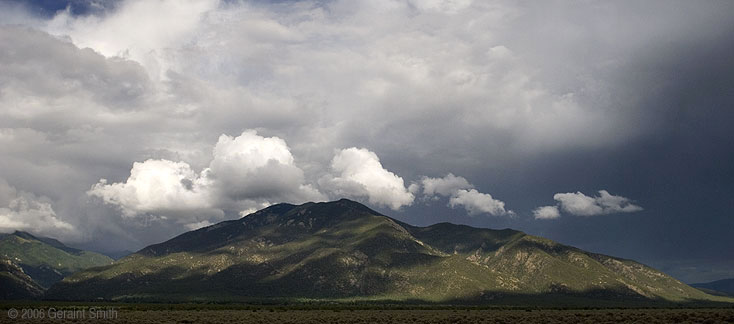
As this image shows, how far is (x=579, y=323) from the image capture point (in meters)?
88.9

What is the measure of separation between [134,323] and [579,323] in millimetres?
81615

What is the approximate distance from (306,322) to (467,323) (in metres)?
33.1

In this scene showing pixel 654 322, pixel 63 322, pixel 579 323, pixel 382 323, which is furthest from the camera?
pixel 382 323

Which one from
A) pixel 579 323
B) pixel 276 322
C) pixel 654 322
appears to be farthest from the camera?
pixel 276 322

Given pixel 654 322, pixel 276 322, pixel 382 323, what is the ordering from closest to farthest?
pixel 654 322, pixel 382 323, pixel 276 322

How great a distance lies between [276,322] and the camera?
361 ft

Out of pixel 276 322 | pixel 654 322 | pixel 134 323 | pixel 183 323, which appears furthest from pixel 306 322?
pixel 654 322

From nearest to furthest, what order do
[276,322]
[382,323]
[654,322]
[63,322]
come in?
[654,322], [63,322], [382,323], [276,322]

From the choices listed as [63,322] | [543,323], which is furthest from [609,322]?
[63,322]

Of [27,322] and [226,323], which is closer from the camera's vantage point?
[27,322]

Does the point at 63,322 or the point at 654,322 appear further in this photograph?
the point at 63,322

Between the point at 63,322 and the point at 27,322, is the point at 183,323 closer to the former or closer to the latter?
the point at 63,322

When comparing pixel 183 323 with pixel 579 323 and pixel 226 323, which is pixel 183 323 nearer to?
pixel 226 323

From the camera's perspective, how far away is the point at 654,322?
83125mm
